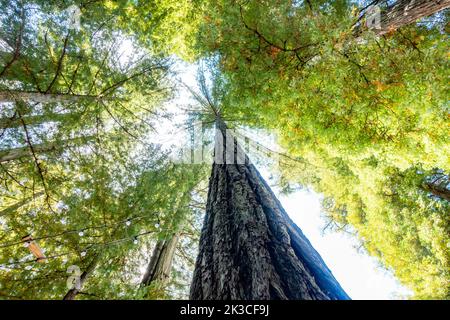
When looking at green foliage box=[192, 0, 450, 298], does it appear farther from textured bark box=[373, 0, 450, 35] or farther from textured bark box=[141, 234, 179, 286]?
textured bark box=[141, 234, 179, 286]

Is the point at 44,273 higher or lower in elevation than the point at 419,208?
lower

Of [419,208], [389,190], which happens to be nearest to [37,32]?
[389,190]

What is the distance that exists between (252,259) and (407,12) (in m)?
4.16

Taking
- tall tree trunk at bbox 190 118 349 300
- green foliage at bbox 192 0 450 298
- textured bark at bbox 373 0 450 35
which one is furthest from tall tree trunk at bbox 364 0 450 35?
tall tree trunk at bbox 190 118 349 300

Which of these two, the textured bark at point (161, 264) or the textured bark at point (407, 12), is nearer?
the textured bark at point (407, 12)

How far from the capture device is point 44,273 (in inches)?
183

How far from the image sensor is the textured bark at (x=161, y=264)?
5.93 m

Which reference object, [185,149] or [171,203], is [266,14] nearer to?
[171,203]

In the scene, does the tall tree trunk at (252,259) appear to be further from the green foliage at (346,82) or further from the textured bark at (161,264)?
the textured bark at (161,264)

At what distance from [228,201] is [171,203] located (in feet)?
11.3

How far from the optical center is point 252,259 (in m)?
2.07

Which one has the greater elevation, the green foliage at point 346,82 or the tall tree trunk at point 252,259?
the green foliage at point 346,82

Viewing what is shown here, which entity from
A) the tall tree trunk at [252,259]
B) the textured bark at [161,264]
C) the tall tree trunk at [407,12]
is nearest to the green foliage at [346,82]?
the tall tree trunk at [407,12]

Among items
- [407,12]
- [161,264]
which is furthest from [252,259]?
[161,264]
